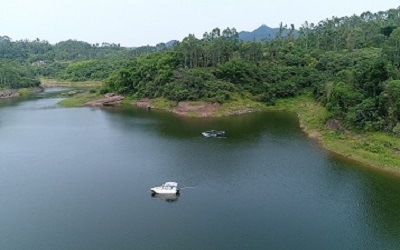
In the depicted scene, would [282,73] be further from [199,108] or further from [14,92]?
[14,92]

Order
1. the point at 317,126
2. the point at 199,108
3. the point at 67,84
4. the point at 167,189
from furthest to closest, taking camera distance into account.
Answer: the point at 67,84 → the point at 199,108 → the point at 317,126 → the point at 167,189

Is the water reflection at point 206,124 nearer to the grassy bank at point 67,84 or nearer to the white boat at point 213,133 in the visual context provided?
the white boat at point 213,133

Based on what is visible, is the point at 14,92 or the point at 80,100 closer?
the point at 80,100

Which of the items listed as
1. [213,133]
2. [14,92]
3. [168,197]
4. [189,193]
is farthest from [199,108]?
[14,92]

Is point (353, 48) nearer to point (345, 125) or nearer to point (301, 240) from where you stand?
point (345, 125)

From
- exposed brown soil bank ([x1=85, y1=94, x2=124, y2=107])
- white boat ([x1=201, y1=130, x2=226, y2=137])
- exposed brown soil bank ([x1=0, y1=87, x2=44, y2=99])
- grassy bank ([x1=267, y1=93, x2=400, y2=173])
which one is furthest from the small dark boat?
exposed brown soil bank ([x1=0, y1=87, x2=44, y2=99])

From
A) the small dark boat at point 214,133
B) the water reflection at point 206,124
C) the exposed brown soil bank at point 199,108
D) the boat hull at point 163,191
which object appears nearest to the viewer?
the boat hull at point 163,191

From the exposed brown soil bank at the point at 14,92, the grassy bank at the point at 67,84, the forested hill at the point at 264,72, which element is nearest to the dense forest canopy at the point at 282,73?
the forested hill at the point at 264,72
